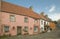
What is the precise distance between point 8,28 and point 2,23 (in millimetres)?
2303

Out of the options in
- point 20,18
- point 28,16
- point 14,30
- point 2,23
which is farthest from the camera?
point 28,16

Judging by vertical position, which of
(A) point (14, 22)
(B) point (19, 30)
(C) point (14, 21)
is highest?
(C) point (14, 21)

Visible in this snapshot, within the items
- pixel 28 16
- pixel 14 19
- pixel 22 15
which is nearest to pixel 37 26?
pixel 28 16

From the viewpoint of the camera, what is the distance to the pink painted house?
33281 millimetres

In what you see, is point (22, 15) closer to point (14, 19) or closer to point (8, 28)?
point (14, 19)

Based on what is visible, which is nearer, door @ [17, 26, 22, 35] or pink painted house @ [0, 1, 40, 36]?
pink painted house @ [0, 1, 40, 36]

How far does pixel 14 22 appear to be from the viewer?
120 ft

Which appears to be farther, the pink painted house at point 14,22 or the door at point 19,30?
the door at point 19,30

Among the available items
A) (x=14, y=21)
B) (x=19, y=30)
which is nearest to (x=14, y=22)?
(x=14, y=21)

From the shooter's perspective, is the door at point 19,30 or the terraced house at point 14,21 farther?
the door at point 19,30

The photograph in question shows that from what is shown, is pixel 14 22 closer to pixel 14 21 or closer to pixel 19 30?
pixel 14 21

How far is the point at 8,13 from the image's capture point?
3472 cm

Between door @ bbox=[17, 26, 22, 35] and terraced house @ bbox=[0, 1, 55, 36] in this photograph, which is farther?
door @ bbox=[17, 26, 22, 35]

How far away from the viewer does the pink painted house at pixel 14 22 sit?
33.3 m
